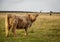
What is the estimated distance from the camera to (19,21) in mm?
2848

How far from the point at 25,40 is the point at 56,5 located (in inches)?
29.8

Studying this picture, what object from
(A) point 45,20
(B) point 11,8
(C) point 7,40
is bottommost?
(C) point 7,40

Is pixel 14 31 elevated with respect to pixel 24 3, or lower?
lower

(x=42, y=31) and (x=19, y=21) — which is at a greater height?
(x=19, y=21)

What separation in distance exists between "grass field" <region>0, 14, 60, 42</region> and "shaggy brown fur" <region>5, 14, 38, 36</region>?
0.23 feet

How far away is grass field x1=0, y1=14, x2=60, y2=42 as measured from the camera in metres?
2.77

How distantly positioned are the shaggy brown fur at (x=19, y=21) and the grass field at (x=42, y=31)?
0.07 meters

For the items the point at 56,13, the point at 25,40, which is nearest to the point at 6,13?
the point at 25,40

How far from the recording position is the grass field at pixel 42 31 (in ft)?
9.08

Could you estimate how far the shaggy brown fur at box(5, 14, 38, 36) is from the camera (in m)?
2.82

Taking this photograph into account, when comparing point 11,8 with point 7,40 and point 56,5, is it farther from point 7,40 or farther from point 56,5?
point 56,5

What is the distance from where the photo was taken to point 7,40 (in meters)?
2.79

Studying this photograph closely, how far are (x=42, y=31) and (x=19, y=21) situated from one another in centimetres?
41

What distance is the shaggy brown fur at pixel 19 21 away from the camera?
111 inches
